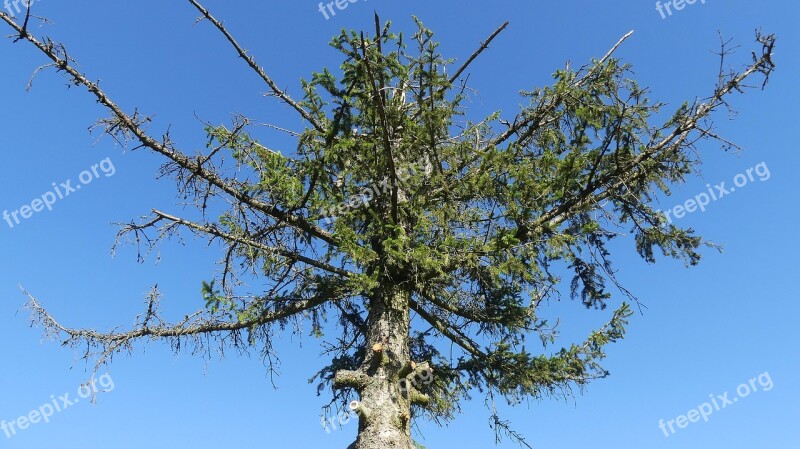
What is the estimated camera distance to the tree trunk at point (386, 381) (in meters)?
6.87

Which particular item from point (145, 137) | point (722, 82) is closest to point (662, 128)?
point (722, 82)

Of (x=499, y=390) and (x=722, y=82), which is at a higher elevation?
(x=722, y=82)

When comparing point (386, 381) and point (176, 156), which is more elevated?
point (176, 156)

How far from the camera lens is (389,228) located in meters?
8.22

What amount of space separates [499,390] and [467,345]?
0.88 m

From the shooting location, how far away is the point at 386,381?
7.29m

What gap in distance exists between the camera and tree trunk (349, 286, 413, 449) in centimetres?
687


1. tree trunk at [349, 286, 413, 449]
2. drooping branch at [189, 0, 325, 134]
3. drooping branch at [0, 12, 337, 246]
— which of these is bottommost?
tree trunk at [349, 286, 413, 449]

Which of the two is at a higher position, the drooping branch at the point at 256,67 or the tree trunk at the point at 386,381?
the drooping branch at the point at 256,67

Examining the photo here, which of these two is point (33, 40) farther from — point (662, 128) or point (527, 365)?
point (662, 128)

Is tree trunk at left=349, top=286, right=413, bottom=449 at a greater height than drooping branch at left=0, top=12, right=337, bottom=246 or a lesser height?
lesser

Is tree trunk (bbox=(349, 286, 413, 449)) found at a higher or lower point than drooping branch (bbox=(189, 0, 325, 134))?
lower

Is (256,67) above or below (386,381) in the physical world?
above

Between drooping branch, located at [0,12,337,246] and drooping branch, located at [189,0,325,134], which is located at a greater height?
drooping branch, located at [189,0,325,134]
